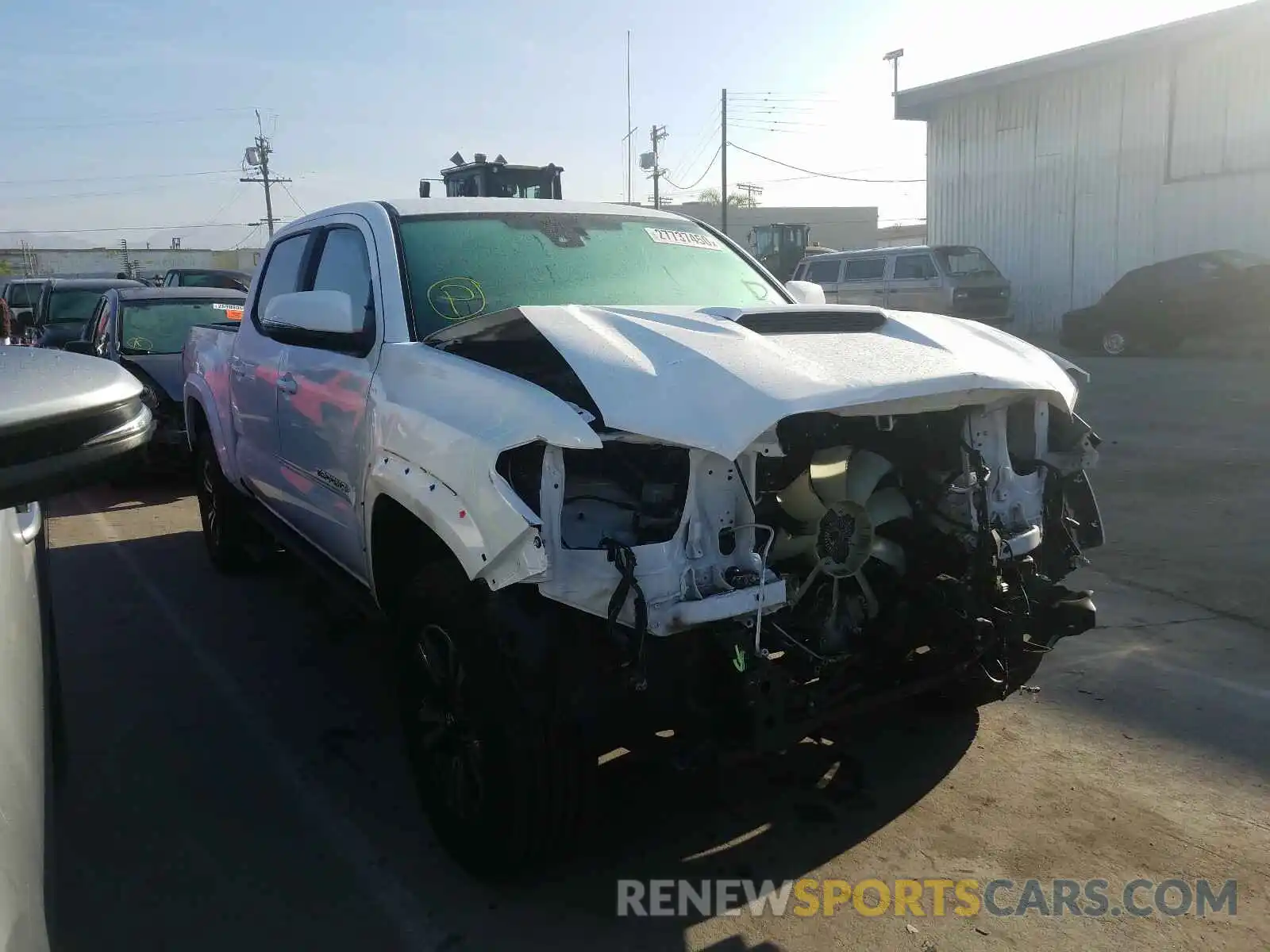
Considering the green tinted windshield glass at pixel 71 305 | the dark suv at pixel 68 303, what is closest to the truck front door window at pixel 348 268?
the dark suv at pixel 68 303

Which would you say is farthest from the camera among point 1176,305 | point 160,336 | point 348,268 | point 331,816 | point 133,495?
point 1176,305

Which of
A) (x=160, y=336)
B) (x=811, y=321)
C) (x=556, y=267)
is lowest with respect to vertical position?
(x=160, y=336)

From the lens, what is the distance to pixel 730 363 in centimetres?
276

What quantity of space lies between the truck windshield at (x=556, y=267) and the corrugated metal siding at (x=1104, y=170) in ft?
64.1

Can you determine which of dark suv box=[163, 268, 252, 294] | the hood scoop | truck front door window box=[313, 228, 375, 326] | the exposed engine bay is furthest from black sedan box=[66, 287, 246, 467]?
dark suv box=[163, 268, 252, 294]

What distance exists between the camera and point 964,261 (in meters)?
21.7

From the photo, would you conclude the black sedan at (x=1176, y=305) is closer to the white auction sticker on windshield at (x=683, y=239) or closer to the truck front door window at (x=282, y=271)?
the white auction sticker on windshield at (x=683, y=239)

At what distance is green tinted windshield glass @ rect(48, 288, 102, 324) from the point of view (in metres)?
15.8

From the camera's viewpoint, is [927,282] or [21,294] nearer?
[21,294]

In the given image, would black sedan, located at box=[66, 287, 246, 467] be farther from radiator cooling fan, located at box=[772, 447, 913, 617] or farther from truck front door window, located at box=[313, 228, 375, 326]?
radiator cooling fan, located at box=[772, 447, 913, 617]

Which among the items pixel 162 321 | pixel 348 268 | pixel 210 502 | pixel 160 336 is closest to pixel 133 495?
pixel 160 336

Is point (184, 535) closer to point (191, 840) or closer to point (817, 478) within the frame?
point (191, 840)

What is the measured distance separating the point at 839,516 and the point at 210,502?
15.5 feet

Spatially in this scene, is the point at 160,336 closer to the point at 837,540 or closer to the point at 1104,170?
the point at 837,540
